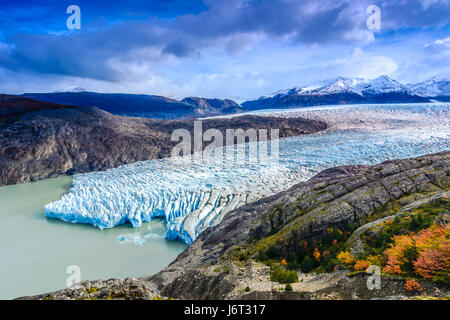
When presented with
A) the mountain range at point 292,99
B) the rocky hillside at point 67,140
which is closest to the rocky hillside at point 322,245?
the rocky hillside at point 67,140

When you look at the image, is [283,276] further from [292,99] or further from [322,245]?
[292,99]

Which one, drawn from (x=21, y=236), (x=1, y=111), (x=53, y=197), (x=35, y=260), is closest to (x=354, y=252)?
(x=35, y=260)

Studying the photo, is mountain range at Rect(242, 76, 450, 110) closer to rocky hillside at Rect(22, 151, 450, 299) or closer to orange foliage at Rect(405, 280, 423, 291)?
rocky hillside at Rect(22, 151, 450, 299)

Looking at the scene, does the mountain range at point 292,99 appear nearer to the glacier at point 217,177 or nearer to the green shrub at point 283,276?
the glacier at point 217,177

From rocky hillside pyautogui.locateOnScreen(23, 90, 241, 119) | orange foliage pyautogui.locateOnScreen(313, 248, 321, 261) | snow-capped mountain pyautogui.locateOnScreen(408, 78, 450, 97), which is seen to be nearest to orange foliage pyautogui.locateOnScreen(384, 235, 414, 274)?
orange foliage pyautogui.locateOnScreen(313, 248, 321, 261)

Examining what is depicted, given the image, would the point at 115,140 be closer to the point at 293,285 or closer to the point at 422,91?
the point at 293,285
